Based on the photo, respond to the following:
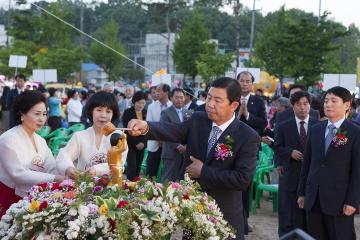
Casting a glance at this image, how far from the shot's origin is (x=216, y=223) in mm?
3680

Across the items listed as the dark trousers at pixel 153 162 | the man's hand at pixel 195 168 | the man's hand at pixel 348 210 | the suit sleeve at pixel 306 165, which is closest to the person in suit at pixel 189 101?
the dark trousers at pixel 153 162

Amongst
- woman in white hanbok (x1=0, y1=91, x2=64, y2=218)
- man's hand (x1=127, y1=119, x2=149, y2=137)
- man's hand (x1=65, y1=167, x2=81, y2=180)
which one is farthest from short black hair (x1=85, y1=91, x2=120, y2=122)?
man's hand (x1=127, y1=119, x2=149, y2=137)

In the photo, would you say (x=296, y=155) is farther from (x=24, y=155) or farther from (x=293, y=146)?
(x=24, y=155)

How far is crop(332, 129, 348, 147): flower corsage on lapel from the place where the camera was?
5.80 metres

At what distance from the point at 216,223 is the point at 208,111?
92 cm

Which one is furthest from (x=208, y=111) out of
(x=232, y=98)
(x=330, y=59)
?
→ (x=330, y=59)

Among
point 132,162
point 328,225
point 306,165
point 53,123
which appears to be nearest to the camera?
point 328,225

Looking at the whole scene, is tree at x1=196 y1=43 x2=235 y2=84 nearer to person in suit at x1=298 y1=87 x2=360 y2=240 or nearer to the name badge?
person in suit at x1=298 y1=87 x2=360 y2=240

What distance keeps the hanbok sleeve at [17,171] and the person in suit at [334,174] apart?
8.59ft

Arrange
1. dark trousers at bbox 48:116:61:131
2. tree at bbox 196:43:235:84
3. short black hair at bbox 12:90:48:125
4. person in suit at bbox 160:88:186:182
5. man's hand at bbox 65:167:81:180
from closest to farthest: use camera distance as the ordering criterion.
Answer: man's hand at bbox 65:167:81:180
short black hair at bbox 12:90:48:125
person in suit at bbox 160:88:186:182
dark trousers at bbox 48:116:61:131
tree at bbox 196:43:235:84

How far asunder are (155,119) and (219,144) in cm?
628

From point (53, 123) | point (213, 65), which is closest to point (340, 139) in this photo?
point (53, 123)

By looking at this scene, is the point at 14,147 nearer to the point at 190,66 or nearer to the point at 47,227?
the point at 47,227

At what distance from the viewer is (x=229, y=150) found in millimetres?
4312
